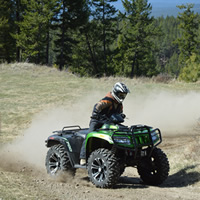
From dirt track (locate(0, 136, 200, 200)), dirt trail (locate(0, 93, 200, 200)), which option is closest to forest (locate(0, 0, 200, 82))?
dirt trail (locate(0, 93, 200, 200))

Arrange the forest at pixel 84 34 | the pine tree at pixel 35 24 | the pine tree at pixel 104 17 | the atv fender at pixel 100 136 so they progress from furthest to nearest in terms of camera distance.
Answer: the pine tree at pixel 104 17, the forest at pixel 84 34, the pine tree at pixel 35 24, the atv fender at pixel 100 136

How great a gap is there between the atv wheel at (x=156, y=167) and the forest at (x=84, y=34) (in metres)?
22.4

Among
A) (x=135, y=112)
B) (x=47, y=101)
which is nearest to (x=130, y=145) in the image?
(x=135, y=112)

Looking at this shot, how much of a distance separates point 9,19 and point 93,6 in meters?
11.8

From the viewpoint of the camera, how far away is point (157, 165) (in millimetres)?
7980

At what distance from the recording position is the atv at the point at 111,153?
7.17 meters

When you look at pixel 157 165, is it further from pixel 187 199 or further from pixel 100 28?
pixel 100 28

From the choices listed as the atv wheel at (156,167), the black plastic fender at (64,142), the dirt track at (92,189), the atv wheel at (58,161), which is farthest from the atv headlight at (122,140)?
the atv wheel at (58,161)

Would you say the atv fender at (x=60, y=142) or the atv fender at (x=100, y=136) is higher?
the atv fender at (x=100, y=136)

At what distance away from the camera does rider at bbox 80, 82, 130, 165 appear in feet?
25.5

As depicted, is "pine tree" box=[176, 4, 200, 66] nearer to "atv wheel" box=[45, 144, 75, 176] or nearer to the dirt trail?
the dirt trail

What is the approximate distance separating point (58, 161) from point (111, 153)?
6.20 feet

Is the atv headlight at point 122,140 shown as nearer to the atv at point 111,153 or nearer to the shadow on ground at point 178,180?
the atv at point 111,153

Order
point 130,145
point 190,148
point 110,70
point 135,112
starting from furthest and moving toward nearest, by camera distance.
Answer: point 110,70, point 135,112, point 190,148, point 130,145
